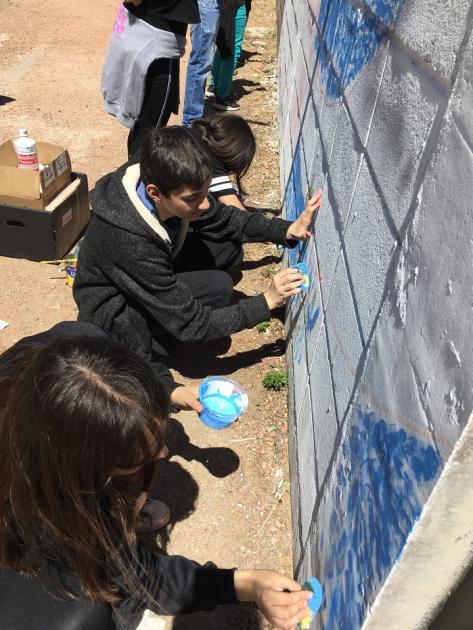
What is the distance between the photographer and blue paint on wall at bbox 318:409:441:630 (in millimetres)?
1126

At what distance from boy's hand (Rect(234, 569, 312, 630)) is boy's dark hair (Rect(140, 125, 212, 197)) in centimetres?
142

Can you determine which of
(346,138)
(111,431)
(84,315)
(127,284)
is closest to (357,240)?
(346,138)

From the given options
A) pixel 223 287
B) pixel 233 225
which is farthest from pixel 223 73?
pixel 223 287

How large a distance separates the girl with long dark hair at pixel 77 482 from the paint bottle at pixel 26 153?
7.42 feet

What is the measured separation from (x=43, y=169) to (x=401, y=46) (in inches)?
98.1

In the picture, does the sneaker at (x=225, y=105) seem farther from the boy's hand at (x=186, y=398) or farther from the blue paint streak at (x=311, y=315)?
the boy's hand at (x=186, y=398)

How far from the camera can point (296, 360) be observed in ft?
9.00

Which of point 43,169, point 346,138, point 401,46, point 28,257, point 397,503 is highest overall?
point 401,46

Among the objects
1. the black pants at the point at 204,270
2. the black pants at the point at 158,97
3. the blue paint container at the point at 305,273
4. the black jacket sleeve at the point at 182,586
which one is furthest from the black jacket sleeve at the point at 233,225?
the black jacket sleeve at the point at 182,586

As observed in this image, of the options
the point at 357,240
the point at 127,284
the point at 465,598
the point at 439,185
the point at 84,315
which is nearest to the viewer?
the point at 439,185

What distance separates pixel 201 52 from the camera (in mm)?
4707

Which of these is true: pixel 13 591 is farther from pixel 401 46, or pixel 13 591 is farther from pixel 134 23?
pixel 134 23

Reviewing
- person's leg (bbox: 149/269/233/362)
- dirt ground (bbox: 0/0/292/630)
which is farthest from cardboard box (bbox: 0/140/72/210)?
person's leg (bbox: 149/269/233/362)

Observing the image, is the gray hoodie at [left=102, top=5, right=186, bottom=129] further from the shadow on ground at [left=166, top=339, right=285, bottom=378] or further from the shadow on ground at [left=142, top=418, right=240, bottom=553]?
the shadow on ground at [left=142, top=418, right=240, bottom=553]
